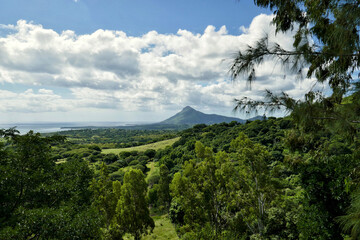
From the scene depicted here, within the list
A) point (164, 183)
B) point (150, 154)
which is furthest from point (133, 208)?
point (150, 154)

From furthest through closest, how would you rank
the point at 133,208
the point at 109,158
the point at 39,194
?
the point at 109,158
the point at 133,208
the point at 39,194

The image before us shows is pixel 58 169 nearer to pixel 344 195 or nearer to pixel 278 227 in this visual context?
pixel 344 195

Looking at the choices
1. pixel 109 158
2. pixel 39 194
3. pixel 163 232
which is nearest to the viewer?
pixel 39 194

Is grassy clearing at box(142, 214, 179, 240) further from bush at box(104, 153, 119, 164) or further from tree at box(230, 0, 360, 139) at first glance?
bush at box(104, 153, 119, 164)

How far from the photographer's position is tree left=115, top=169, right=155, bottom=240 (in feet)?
50.3

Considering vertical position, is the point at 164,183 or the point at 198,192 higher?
the point at 198,192

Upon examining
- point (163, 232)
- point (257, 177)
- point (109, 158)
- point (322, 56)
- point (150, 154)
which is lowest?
point (163, 232)

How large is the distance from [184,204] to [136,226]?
5262 millimetres

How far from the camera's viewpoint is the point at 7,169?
7.28 m

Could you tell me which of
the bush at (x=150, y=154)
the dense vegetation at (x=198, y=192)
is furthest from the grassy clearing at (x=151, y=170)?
the dense vegetation at (x=198, y=192)

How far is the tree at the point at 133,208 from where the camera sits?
15.3 m

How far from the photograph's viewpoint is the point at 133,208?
1559cm

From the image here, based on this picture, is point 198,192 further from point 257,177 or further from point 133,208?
point 133,208

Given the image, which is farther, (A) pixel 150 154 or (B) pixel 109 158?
(A) pixel 150 154
